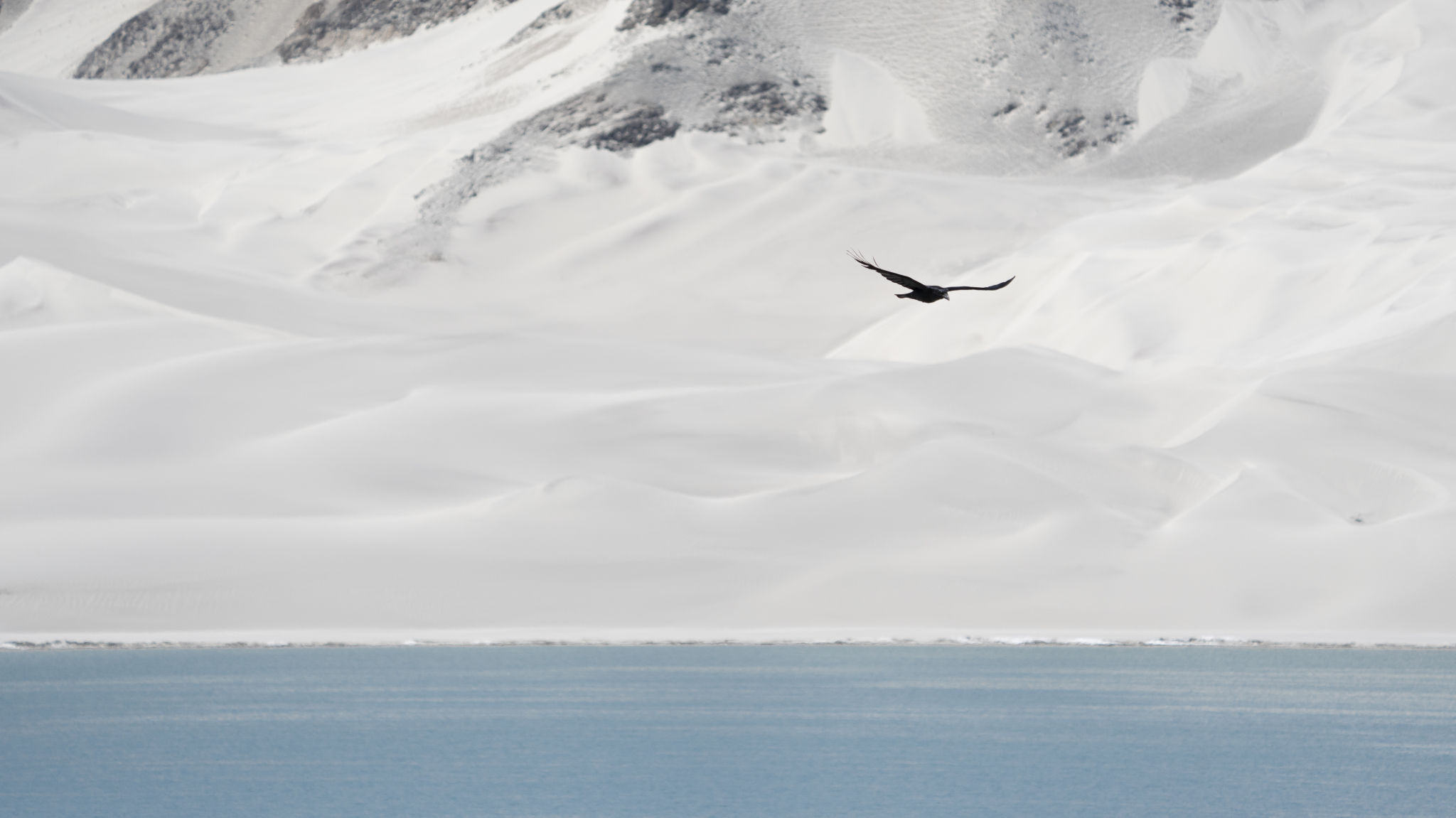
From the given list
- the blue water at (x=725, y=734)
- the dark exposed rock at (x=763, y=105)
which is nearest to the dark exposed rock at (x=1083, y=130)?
the dark exposed rock at (x=763, y=105)

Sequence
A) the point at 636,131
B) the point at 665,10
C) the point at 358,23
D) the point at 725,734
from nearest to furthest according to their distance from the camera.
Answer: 1. the point at 725,734
2. the point at 636,131
3. the point at 665,10
4. the point at 358,23

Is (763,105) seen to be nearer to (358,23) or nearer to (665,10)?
(665,10)

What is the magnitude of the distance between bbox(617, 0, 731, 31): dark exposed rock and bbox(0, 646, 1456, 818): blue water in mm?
40754

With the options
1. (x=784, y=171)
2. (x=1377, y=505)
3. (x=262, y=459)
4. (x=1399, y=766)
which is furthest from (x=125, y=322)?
(x=1399, y=766)

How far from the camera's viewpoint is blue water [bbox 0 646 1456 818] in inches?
663

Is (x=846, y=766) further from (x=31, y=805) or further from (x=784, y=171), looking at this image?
(x=784, y=171)

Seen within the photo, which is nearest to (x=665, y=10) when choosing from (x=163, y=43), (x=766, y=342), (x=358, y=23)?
(x=766, y=342)

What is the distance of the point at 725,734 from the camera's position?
2017 cm

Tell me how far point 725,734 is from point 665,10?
48075 mm

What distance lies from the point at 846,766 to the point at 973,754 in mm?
1476

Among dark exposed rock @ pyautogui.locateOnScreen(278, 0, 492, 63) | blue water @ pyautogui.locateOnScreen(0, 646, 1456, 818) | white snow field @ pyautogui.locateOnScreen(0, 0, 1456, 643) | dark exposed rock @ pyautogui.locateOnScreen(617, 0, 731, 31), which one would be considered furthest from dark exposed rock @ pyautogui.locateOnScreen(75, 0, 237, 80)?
blue water @ pyautogui.locateOnScreen(0, 646, 1456, 818)

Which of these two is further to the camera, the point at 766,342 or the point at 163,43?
the point at 163,43

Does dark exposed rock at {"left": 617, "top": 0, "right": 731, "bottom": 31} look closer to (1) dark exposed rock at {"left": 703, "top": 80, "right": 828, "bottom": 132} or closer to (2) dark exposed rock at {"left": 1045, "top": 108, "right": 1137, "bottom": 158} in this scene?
(1) dark exposed rock at {"left": 703, "top": 80, "right": 828, "bottom": 132}

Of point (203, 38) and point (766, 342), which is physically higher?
point (203, 38)
